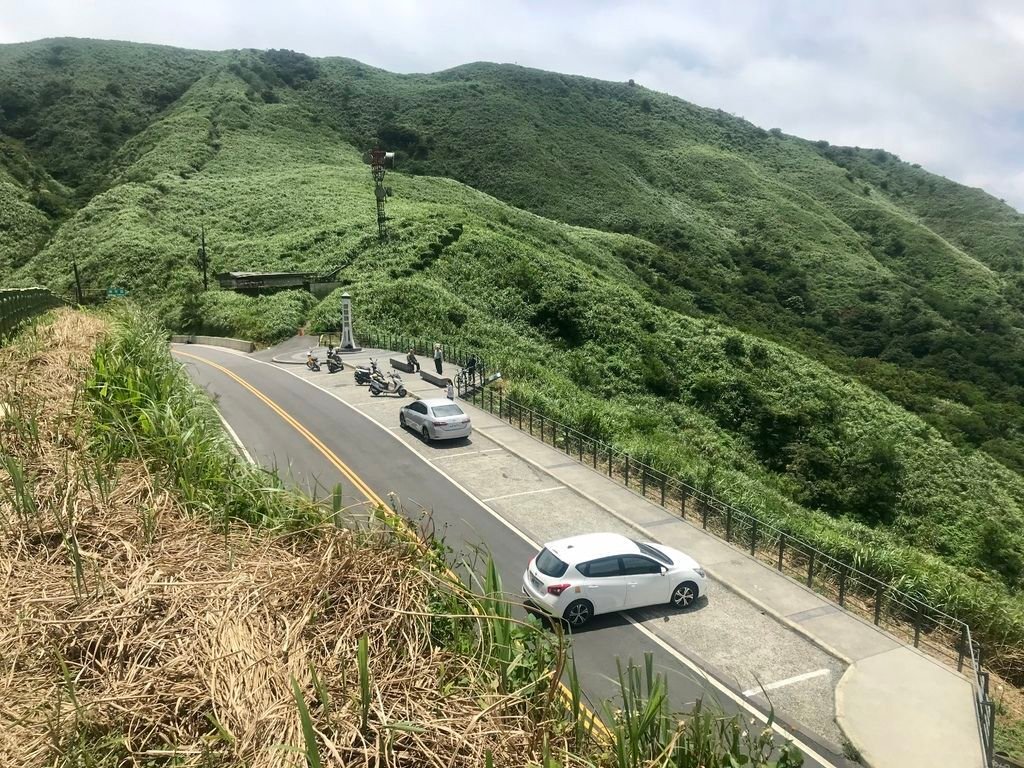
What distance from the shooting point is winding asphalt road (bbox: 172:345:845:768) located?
11.0 meters

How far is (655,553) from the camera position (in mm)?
14234

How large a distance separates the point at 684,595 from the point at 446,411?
39.9 feet

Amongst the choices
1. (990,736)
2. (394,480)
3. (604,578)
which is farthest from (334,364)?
(990,736)

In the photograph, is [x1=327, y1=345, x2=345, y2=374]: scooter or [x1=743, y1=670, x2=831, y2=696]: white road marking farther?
[x1=327, y1=345, x2=345, y2=374]: scooter

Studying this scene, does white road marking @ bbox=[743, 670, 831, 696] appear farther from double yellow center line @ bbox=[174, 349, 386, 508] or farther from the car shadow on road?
double yellow center line @ bbox=[174, 349, 386, 508]

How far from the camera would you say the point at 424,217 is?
6231cm

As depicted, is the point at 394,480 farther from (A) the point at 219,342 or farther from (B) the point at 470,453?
(A) the point at 219,342

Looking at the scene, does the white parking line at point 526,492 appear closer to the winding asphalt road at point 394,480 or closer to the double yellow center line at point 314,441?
the winding asphalt road at point 394,480

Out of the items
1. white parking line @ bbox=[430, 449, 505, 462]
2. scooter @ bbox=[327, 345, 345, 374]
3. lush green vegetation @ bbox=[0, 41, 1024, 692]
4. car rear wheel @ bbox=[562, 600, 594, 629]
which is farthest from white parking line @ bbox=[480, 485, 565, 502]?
scooter @ bbox=[327, 345, 345, 374]

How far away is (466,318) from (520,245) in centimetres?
1560

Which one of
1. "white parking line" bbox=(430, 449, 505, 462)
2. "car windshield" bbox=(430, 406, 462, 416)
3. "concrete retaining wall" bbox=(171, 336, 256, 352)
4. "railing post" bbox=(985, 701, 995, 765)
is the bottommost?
"concrete retaining wall" bbox=(171, 336, 256, 352)

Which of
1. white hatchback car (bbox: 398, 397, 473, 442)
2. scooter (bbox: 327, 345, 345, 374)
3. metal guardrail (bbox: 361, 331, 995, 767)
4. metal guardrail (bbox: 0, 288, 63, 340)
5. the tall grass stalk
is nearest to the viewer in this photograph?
the tall grass stalk

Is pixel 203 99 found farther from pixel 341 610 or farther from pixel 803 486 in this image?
pixel 341 610

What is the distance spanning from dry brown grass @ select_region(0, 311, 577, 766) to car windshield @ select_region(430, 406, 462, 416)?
763 inches
